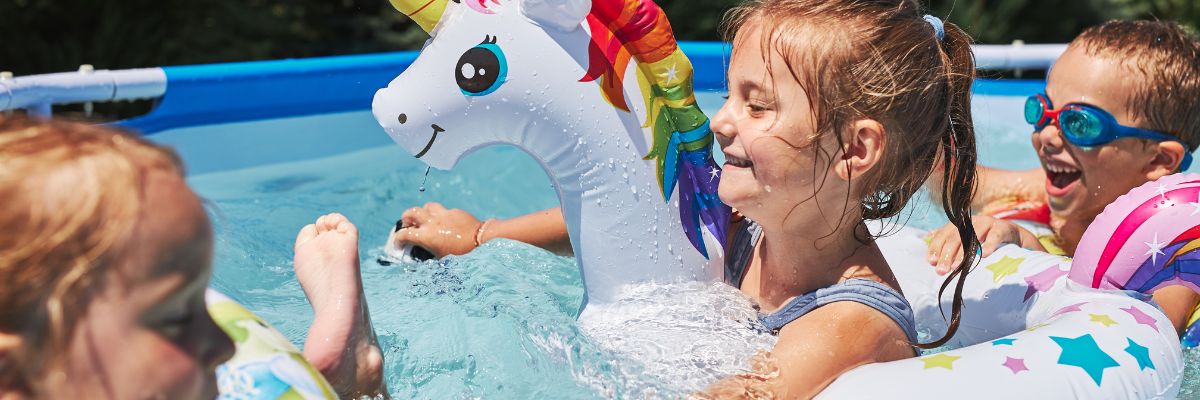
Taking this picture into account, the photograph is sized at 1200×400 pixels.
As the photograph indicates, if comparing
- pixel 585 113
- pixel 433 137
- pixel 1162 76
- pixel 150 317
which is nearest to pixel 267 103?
pixel 433 137

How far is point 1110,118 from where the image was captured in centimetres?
264

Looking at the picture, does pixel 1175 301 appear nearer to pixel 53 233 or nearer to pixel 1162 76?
pixel 1162 76

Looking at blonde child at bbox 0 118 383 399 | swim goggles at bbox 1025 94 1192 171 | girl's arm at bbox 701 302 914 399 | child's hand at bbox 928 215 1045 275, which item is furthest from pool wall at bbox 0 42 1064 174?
blonde child at bbox 0 118 383 399

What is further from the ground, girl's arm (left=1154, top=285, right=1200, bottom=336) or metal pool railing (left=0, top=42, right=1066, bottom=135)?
girl's arm (left=1154, top=285, right=1200, bottom=336)

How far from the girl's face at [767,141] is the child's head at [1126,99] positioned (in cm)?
111

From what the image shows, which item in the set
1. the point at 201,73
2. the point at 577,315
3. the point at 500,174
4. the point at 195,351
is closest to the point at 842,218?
the point at 577,315

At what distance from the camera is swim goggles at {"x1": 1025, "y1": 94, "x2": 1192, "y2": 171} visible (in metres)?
2.64

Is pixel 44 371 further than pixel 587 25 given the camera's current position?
No

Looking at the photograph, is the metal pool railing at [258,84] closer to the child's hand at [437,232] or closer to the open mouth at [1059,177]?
the open mouth at [1059,177]

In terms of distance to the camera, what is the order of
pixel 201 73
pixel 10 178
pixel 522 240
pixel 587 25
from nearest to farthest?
pixel 10 178 < pixel 587 25 < pixel 522 240 < pixel 201 73

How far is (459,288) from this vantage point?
2385mm

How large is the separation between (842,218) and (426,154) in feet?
2.45

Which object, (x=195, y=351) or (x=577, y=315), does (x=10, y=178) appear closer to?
(x=195, y=351)

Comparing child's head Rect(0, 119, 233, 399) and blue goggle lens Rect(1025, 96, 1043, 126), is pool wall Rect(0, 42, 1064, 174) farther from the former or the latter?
child's head Rect(0, 119, 233, 399)
